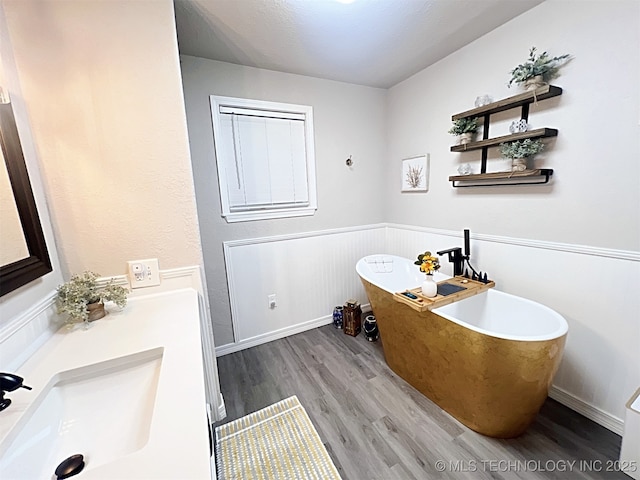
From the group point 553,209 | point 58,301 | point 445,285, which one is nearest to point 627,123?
point 553,209

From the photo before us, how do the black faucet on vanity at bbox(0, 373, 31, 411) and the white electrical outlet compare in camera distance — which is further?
the white electrical outlet

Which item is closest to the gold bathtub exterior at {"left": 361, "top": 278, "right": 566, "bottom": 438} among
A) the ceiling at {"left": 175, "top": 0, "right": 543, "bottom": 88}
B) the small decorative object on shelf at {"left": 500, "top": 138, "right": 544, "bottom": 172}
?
the small decorative object on shelf at {"left": 500, "top": 138, "right": 544, "bottom": 172}

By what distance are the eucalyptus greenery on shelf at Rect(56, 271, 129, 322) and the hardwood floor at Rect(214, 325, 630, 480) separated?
109 cm

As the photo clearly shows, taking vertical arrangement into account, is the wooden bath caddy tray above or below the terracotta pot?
below

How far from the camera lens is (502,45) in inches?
72.6

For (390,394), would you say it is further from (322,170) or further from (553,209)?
(322,170)

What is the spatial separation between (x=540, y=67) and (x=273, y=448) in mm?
2725

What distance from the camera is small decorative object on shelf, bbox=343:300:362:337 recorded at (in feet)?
8.67

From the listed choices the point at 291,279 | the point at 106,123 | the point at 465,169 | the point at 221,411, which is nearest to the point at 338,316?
the point at 291,279

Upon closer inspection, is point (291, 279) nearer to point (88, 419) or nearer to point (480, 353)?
point (480, 353)

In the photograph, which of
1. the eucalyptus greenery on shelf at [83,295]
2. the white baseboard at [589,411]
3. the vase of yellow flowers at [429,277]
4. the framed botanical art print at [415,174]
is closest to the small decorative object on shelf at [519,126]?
the framed botanical art print at [415,174]

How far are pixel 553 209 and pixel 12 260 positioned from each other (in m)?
2.70

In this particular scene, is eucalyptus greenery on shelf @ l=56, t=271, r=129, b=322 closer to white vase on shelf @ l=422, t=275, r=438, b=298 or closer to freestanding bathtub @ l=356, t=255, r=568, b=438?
freestanding bathtub @ l=356, t=255, r=568, b=438

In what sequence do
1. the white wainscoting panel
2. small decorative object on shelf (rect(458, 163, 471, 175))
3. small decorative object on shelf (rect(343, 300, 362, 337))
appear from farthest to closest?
1. small decorative object on shelf (rect(343, 300, 362, 337))
2. the white wainscoting panel
3. small decorative object on shelf (rect(458, 163, 471, 175))
